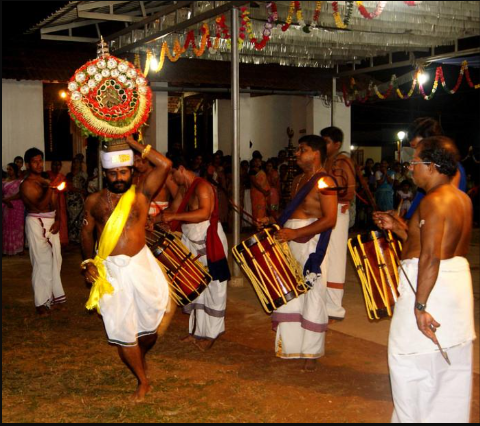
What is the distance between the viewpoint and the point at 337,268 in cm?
761

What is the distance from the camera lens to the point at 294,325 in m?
5.97

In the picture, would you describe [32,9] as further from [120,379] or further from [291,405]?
[291,405]

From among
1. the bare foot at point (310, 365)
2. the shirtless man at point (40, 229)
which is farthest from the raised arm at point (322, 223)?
the shirtless man at point (40, 229)

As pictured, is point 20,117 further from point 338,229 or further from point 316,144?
point 316,144

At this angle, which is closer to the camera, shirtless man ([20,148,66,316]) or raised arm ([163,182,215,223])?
raised arm ([163,182,215,223])

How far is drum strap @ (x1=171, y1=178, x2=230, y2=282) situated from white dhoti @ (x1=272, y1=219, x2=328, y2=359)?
0.79m

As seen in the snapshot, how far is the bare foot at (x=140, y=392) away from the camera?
511 centimetres

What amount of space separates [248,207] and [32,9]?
7.47 meters

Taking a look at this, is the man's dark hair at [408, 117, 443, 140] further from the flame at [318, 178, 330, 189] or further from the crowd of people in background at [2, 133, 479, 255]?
the crowd of people in background at [2, 133, 479, 255]

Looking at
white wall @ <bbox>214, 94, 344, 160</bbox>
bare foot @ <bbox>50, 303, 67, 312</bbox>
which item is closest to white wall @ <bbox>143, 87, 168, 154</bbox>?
white wall @ <bbox>214, 94, 344, 160</bbox>

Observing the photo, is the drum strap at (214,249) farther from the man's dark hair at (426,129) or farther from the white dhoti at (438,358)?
the white dhoti at (438,358)

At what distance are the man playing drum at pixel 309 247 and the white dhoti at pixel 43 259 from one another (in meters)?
3.42

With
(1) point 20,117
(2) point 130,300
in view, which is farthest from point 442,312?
(1) point 20,117

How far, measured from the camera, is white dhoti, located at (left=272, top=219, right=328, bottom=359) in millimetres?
5852
